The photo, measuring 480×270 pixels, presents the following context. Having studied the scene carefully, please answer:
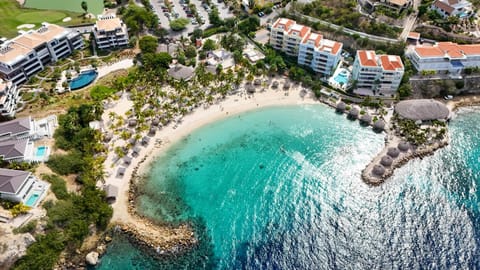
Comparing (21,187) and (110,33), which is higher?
(110,33)

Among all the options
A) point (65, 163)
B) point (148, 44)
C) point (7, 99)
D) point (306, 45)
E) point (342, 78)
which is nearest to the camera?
point (65, 163)

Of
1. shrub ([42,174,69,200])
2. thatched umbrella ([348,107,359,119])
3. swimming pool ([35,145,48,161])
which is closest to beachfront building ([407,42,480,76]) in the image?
thatched umbrella ([348,107,359,119])

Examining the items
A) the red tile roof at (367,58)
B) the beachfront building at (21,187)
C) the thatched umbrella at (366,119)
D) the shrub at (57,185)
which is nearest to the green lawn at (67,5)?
the shrub at (57,185)

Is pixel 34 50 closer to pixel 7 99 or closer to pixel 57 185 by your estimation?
pixel 7 99

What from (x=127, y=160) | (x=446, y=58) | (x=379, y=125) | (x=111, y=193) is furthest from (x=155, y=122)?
(x=446, y=58)

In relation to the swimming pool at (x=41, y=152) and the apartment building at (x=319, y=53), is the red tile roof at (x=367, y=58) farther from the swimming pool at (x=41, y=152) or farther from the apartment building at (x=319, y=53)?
the swimming pool at (x=41, y=152)

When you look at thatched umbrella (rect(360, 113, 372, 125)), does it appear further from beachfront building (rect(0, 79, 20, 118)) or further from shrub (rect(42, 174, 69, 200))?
beachfront building (rect(0, 79, 20, 118))
